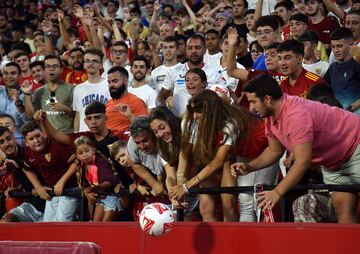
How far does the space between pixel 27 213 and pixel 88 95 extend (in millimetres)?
2378

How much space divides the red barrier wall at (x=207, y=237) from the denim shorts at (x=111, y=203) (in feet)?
1.40

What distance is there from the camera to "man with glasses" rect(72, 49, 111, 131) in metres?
12.8

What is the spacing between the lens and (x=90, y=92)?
12.9 m

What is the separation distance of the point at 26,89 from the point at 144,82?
1.87 m

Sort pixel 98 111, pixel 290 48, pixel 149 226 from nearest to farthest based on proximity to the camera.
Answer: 1. pixel 149 226
2. pixel 290 48
3. pixel 98 111

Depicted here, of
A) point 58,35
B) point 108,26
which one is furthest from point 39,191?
point 58,35

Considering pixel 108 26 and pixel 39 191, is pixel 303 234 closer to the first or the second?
pixel 39 191

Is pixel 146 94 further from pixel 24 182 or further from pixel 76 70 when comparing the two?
pixel 76 70

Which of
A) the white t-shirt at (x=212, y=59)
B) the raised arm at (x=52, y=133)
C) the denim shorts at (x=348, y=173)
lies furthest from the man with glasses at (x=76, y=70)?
the denim shorts at (x=348, y=173)

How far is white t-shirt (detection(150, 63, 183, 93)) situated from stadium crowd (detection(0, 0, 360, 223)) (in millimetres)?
35

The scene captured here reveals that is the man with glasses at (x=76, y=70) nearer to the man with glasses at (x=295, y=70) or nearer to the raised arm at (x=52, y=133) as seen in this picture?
the raised arm at (x=52, y=133)

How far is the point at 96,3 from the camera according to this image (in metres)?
19.9

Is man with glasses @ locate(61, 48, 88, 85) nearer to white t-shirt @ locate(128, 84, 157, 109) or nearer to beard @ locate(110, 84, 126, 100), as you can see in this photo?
white t-shirt @ locate(128, 84, 157, 109)

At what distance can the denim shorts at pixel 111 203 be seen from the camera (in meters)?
10.2
